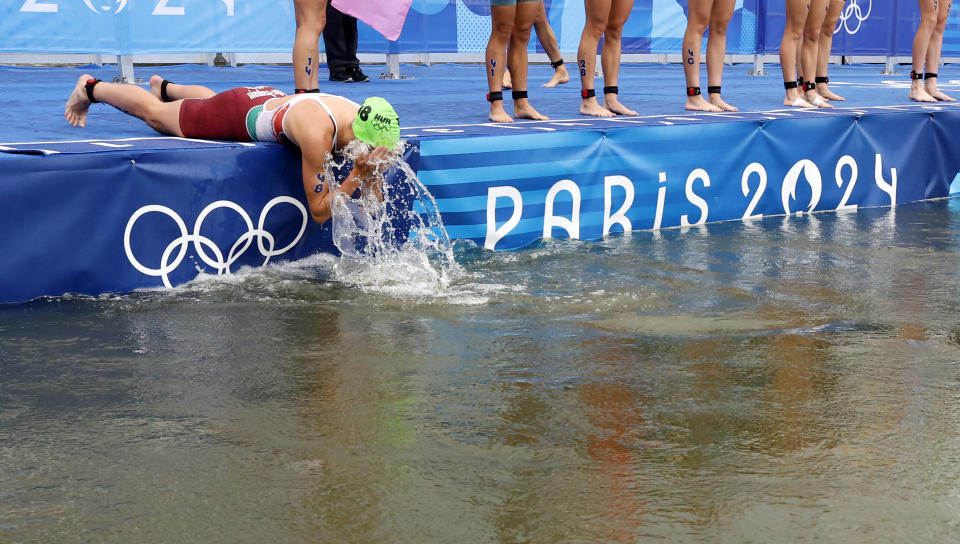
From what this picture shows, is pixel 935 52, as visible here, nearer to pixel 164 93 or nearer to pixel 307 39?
pixel 307 39

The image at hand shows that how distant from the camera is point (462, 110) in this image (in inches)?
273

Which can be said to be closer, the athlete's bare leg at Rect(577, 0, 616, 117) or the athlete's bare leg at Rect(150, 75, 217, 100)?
the athlete's bare leg at Rect(150, 75, 217, 100)

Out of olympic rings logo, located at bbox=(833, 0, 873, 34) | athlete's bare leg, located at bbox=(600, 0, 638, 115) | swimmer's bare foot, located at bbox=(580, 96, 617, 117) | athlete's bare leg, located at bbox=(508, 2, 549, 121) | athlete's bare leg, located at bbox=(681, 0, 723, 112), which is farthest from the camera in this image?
olympic rings logo, located at bbox=(833, 0, 873, 34)

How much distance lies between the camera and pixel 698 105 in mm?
7062

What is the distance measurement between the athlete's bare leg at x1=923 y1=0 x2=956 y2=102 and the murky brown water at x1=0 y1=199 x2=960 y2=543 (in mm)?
4339

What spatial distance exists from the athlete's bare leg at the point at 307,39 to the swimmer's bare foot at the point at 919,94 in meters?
5.21

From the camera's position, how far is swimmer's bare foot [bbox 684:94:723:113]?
7.03 m

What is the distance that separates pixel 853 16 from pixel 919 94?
627 cm

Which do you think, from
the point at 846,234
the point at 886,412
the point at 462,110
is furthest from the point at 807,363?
the point at 462,110

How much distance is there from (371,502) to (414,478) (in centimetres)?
16

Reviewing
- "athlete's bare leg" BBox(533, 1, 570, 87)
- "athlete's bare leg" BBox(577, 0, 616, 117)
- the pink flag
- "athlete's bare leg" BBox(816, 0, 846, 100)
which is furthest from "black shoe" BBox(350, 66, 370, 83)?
"athlete's bare leg" BBox(816, 0, 846, 100)

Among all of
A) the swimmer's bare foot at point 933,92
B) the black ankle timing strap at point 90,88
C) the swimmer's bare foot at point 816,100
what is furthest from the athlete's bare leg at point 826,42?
the black ankle timing strap at point 90,88

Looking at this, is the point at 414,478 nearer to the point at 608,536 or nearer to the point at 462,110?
the point at 608,536

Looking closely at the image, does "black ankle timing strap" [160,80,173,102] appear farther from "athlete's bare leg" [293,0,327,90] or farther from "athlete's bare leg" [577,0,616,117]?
"athlete's bare leg" [577,0,616,117]
